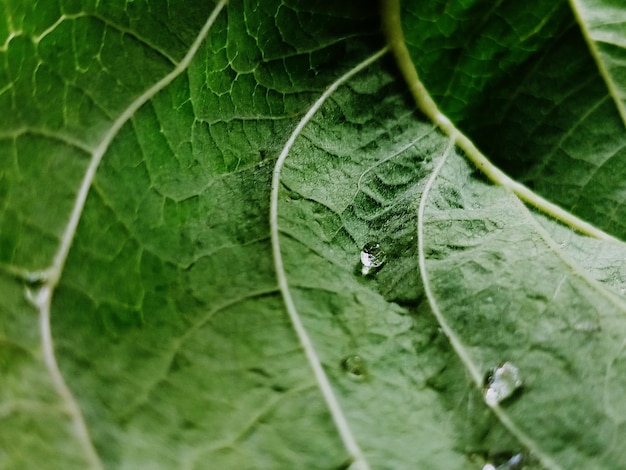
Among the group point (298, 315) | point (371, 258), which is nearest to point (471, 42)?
point (371, 258)

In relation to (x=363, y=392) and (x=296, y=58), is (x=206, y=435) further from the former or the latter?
(x=296, y=58)

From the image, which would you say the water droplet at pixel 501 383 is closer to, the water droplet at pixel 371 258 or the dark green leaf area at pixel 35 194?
the water droplet at pixel 371 258

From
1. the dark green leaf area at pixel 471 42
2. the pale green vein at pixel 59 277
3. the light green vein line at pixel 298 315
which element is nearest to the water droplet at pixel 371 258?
the light green vein line at pixel 298 315

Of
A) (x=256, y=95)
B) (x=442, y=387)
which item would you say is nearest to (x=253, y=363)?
(x=442, y=387)

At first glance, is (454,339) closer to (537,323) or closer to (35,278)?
(537,323)

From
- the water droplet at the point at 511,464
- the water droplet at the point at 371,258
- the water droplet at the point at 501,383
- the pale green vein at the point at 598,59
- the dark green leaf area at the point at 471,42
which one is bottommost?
the water droplet at the point at 511,464
